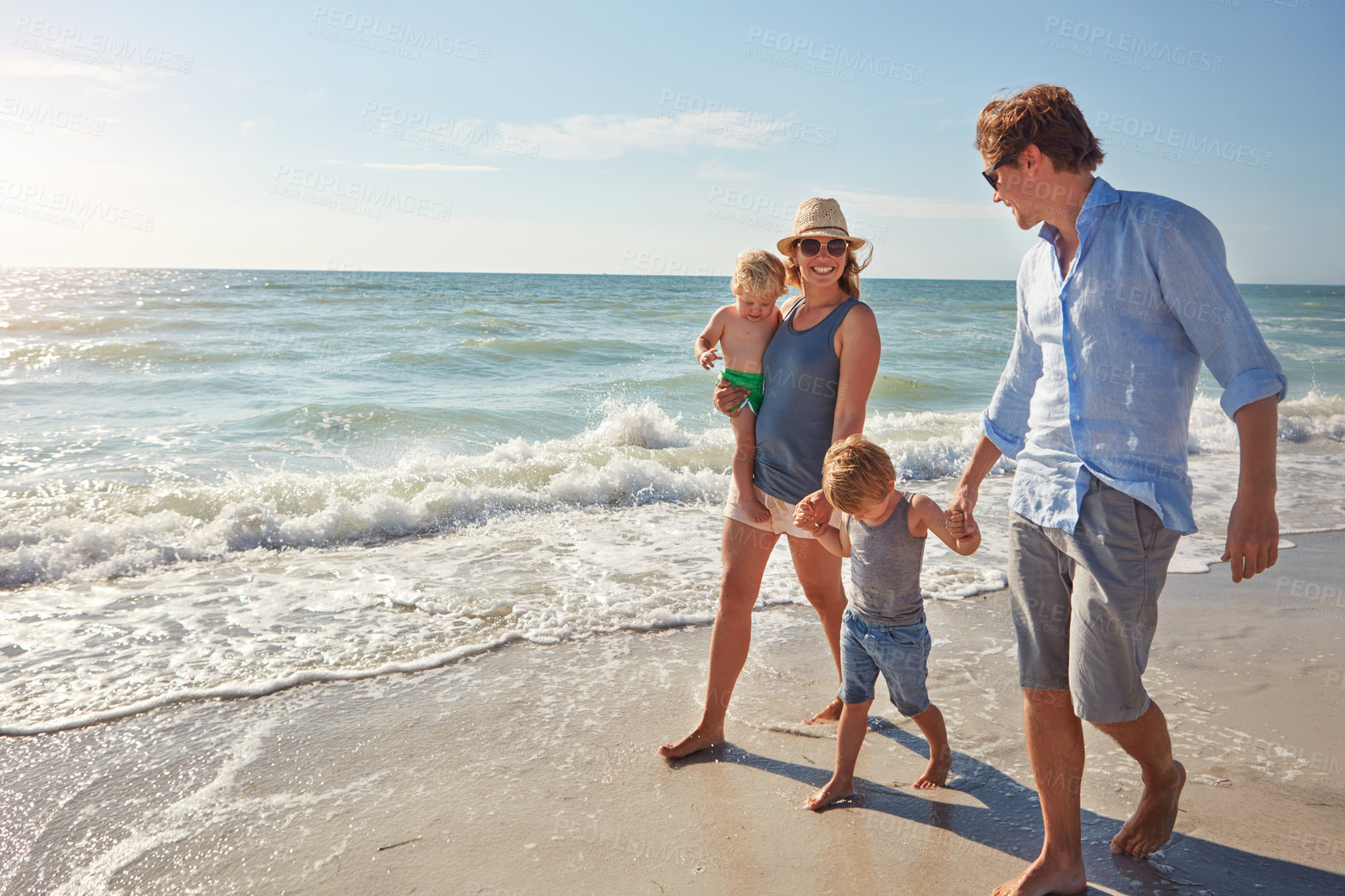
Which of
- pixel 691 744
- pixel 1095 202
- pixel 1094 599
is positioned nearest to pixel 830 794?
pixel 691 744

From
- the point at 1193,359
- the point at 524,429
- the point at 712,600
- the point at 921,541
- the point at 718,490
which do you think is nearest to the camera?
the point at 1193,359

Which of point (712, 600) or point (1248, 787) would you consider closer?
point (1248, 787)

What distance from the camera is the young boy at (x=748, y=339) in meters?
3.13

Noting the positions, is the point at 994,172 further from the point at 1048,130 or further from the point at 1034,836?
the point at 1034,836

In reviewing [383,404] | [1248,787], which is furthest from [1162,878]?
[383,404]

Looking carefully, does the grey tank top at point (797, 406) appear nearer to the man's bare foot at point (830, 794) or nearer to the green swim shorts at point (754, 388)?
the green swim shorts at point (754, 388)

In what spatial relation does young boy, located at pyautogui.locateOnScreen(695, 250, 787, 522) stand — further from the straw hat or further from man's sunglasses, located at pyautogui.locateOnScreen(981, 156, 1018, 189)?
man's sunglasses, located at pyautogui.locateOnScreen(981, 156, 1018, 189)

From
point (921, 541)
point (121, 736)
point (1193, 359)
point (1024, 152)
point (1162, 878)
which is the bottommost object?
point (121, 736)

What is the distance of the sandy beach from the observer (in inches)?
100

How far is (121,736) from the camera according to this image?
3.48m

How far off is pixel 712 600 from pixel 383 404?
867cm

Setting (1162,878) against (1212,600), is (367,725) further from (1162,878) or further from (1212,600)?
(1212,600)

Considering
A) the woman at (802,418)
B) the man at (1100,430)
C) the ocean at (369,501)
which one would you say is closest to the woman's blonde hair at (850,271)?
the woman at (802,418)

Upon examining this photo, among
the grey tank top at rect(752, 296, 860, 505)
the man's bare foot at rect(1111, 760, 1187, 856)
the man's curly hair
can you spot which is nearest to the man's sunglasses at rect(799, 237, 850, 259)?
the grey tank top at rect(752, 296, 860, 505)
